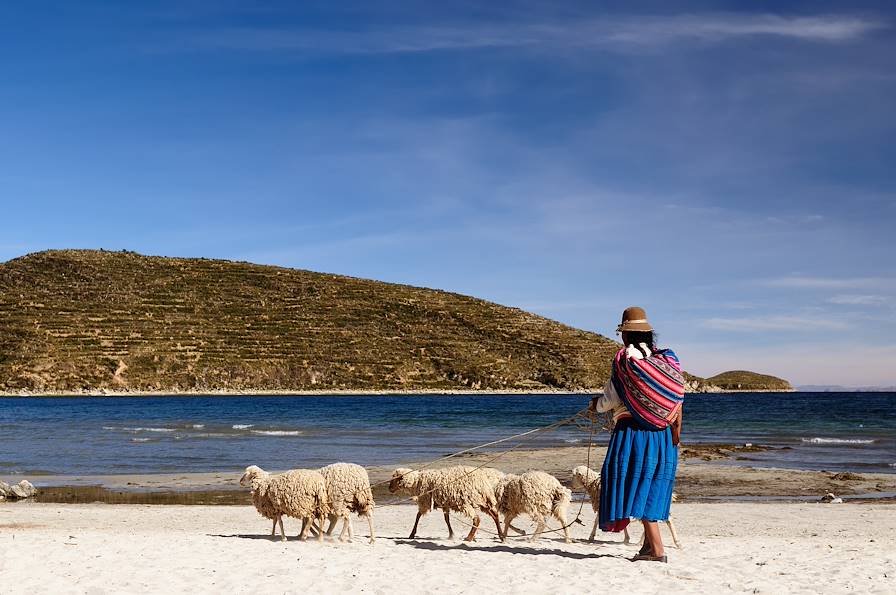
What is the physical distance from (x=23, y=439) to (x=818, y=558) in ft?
103

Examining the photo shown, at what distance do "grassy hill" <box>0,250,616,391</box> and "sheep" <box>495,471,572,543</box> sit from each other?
84521mm

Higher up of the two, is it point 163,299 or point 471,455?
point 163,299

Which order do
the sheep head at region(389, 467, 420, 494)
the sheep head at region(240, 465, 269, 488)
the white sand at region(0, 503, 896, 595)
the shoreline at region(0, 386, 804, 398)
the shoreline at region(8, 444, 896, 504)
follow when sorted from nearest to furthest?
1. the white sand at region(0, 503, 896, 595)
2. the sheep head at region(389, 467, 420, 494)
3. the sheep head at region(240, 465, 269, 488)
4. the shoreline at region(8, 444, 896, 504)
5. the shoreline at region(0, 386, 804, 398)

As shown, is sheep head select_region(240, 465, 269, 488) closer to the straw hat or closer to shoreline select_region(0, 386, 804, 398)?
the straw hat

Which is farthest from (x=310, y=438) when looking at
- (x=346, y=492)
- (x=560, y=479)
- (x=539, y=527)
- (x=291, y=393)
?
(x=291, y=393)

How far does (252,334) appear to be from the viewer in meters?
102

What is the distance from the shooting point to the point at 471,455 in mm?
26734

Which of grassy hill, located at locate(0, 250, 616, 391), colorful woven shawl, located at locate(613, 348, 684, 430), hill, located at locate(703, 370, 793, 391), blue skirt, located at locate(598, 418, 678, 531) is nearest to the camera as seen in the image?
colorful woven shawl, located at locate(613, 348, 684, 430)

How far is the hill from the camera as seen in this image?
168m

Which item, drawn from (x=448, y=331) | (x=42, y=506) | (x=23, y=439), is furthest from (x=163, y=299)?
(x=42, y=506)

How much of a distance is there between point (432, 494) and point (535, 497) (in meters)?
1.21

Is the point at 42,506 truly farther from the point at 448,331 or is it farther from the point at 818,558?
the point at 448,331

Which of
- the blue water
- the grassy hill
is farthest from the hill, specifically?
the blue water

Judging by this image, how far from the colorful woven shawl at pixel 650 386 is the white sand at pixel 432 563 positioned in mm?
1500
